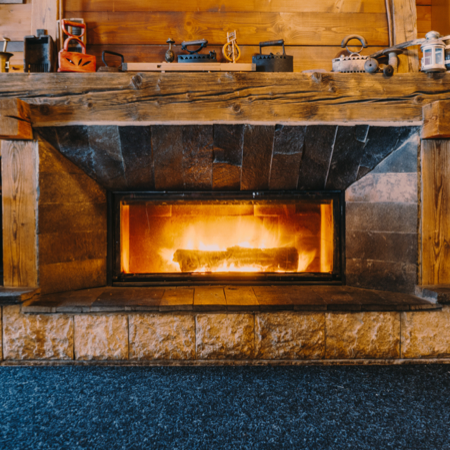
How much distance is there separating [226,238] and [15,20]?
1.77 m

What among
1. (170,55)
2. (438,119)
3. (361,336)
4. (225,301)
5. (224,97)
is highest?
(170,55)

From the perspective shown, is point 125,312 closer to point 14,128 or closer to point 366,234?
point 14,128

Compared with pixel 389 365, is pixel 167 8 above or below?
above

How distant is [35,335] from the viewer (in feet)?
4.87

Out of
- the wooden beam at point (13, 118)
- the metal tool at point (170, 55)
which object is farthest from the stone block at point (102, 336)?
the metal tool at point (170, 55)

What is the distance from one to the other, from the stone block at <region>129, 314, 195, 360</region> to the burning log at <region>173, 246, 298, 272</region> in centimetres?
45

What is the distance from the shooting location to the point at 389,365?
1506 millimetres

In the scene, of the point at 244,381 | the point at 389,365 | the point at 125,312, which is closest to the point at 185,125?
the point at 125,312

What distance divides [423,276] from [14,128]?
2.09 metres

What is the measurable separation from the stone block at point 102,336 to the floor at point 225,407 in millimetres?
78

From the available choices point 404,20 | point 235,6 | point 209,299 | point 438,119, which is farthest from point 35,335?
point 404,20

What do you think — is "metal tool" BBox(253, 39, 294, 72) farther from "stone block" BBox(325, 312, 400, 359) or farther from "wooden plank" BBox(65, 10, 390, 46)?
"stone block" BBox(325, 312, 400, 359)

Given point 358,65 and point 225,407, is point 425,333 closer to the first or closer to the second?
point 225,407

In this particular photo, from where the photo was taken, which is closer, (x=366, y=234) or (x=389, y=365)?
(x=389, y=365)
